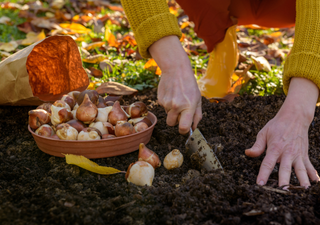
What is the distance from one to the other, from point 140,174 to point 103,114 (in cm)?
41

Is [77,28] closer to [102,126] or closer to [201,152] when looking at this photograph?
[102,126]

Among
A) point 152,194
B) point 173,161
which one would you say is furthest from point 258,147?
point 152,194

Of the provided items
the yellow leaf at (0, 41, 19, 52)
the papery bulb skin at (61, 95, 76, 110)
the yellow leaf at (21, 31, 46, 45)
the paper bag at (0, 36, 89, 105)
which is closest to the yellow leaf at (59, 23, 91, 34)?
the yellow leaf at (21, 31, 46, 45)

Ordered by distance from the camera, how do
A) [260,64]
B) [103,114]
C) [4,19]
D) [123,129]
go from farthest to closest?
[4,19] → [260,64] → [103,114] → [123,129]

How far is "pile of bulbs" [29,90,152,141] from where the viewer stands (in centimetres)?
121

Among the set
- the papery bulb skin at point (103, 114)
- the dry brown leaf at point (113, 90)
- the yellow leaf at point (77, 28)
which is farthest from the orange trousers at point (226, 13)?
the yellow leaf at point (77, 28)

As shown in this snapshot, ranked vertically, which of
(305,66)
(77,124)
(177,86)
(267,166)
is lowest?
(77,124)

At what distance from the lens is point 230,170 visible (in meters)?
1.15

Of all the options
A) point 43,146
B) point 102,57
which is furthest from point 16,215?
A: point 102,57

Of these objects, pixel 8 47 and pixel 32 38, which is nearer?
pixel 8 47

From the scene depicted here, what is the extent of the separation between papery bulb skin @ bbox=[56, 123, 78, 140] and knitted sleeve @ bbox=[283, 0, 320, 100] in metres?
0.93

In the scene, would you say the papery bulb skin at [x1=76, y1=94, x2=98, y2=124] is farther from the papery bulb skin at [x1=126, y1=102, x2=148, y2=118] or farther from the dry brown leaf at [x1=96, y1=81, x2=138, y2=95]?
the dry brown leaf at [x1=96, y1=81, x2=138, y2=95]

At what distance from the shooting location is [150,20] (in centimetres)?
116

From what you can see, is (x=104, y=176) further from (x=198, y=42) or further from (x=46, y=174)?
(x=198, y=42)
